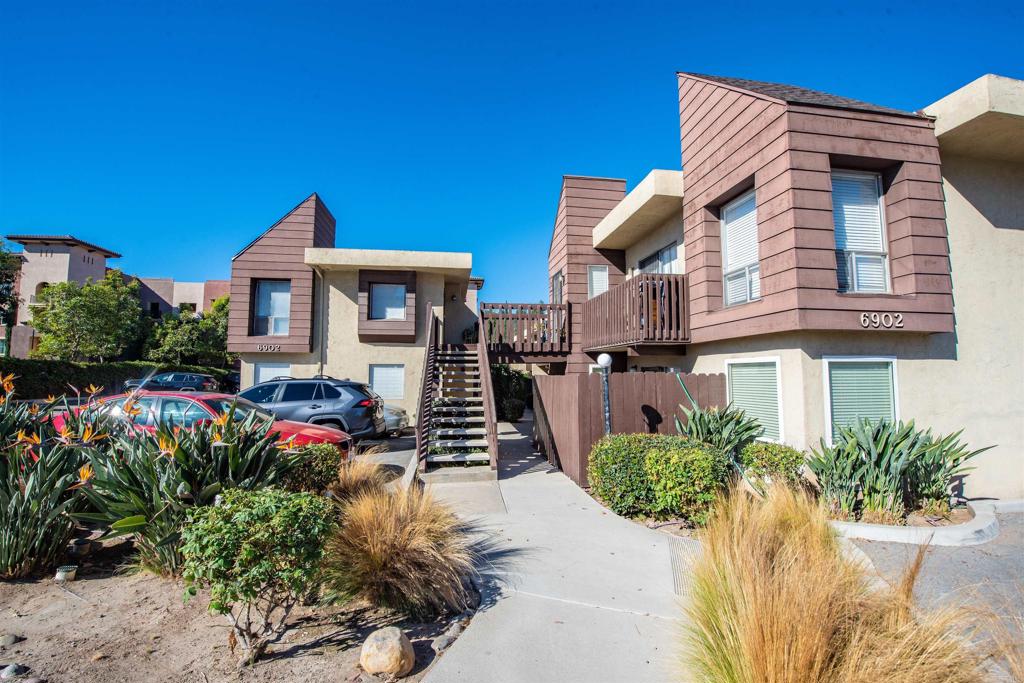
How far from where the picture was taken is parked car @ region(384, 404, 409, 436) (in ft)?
40.8

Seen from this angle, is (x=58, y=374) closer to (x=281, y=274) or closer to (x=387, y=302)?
(x=281, y=274)

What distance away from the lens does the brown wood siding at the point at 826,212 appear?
643cm

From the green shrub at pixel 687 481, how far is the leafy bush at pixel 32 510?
5756mm

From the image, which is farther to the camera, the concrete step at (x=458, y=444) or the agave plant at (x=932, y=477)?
the concrete step at (x=458, y=444)

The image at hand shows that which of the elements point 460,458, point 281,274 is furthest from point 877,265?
point 281,274

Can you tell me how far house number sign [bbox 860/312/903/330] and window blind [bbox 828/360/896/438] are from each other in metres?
0.53

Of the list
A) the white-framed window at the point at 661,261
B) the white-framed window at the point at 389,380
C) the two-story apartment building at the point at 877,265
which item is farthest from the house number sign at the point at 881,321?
the white-framed window at the point at 389,380

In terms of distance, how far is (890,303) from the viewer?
6547 millimetres

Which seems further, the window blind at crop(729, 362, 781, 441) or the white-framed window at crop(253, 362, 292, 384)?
the white-framed window at crop(253, 362, 292, 384)

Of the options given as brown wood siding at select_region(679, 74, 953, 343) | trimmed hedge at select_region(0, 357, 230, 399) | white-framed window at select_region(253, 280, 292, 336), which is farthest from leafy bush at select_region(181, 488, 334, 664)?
trimmed hedge at select_region(0, 357, 230, 399)

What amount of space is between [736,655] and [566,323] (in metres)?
11.2

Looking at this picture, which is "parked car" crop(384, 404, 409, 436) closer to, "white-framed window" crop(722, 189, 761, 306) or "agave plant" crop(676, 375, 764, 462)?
"agave plant" crop(676, 375, 764, 462)

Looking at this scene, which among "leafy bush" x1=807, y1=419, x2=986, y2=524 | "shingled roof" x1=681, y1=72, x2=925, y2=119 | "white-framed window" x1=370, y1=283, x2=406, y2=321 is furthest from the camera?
"white-framed window" x1=370, y1=283, x2=406, y2=321

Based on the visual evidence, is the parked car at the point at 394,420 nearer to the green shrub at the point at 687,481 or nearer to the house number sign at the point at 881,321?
the green shrub at the point at 687,481
